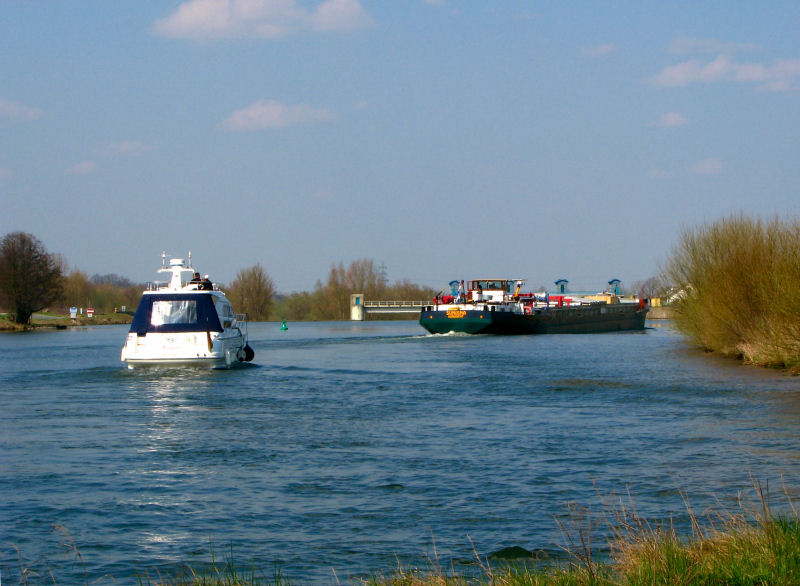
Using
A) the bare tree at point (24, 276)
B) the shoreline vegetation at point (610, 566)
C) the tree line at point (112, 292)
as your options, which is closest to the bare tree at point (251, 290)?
the tree line at point (112, 292)

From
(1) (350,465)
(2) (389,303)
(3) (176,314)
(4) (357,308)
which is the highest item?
(2) (389,303)

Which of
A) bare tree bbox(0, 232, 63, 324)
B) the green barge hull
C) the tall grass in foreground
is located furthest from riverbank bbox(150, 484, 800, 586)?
bare tree bbox(0, 232, 63, 324)

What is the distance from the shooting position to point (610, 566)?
813 centimetres

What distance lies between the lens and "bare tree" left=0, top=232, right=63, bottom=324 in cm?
9194

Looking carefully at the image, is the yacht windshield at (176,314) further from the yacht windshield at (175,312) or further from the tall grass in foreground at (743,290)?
the tall grass in foreground at (743,290)

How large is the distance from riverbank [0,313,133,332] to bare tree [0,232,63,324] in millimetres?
1778

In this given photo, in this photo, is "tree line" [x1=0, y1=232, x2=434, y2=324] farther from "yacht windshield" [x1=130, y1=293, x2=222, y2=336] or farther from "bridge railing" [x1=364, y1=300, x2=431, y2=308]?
"yacht windshield" [x1=130, y1=293, x2=222, y2=336]

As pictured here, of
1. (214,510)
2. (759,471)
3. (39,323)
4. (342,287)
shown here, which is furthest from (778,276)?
(342,287)

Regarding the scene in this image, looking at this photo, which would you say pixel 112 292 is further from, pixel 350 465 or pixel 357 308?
pixel 350 465

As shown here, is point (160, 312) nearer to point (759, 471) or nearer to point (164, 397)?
point (164, 397)

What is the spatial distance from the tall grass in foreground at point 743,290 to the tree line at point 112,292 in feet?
195

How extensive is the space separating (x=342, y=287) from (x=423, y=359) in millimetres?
117168

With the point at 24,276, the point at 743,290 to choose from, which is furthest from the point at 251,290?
the point at 743,290

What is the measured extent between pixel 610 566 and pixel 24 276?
92.5 m
